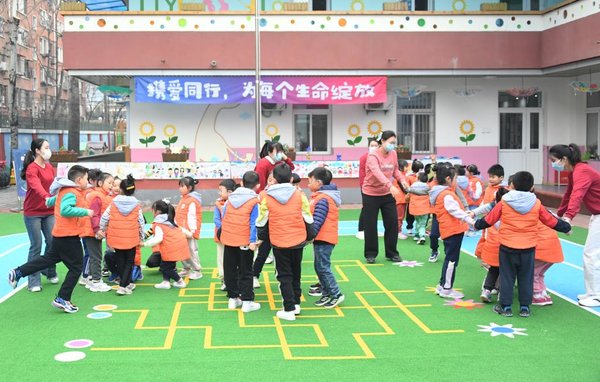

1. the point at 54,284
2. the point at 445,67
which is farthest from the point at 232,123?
the point at 54,284

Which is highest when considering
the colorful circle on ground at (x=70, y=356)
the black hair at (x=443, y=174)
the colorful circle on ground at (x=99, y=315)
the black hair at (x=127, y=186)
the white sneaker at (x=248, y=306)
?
the black hair at (x=443, y=174)

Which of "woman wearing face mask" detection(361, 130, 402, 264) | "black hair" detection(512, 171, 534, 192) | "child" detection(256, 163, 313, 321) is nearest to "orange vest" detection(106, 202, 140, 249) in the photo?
"child" detection(256, 163, 313, 321)

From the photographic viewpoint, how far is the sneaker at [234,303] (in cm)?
708

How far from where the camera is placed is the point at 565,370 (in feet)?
16.9

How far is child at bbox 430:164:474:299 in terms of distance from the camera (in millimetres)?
7402

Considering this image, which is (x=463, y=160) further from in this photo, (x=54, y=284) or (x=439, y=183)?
(x=54, y=284)

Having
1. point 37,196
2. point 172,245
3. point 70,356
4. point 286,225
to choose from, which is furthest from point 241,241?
point 37,196

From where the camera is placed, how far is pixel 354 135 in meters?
18.0

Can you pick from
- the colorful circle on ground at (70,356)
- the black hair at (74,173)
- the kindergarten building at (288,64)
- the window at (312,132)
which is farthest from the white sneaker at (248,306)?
the window at (312,132)

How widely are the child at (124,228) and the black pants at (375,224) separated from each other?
3.40m

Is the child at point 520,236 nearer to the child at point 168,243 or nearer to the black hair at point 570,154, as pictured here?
the black hair at point 570,154

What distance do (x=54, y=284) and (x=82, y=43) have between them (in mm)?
9748

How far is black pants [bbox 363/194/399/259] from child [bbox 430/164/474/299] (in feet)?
6.43

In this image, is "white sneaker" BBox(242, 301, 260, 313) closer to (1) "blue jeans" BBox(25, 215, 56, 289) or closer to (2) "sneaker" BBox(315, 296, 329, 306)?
(2) "sneaker" BBox(315, 296, 329, 306)
